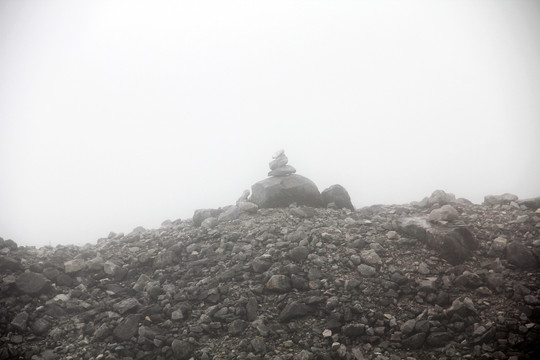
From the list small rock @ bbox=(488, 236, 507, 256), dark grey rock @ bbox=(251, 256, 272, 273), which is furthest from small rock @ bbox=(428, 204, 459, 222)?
dark grey rock @ bbox=(251, 256, 272, 273)

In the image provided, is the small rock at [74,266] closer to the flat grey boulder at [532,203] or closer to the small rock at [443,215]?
the small rock at [443,215]

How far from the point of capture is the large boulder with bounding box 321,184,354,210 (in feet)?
45.9

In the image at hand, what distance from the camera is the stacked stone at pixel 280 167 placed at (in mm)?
15031

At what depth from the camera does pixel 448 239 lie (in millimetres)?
8836

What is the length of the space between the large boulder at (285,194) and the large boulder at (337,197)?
0.40 m

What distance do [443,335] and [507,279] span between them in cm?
278

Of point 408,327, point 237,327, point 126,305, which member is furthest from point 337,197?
point 126,305

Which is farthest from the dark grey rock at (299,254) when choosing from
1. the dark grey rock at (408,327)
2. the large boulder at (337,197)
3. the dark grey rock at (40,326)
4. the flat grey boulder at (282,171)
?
the dark grey rock at (40,326)

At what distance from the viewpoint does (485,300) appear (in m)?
7.30

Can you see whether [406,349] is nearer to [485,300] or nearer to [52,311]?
[485,300]

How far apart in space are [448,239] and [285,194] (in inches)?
276

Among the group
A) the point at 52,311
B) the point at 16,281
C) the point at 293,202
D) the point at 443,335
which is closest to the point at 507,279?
the point at 443,335

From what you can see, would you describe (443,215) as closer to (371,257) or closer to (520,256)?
(520,256)

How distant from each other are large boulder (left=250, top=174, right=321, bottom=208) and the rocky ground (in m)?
2.61
